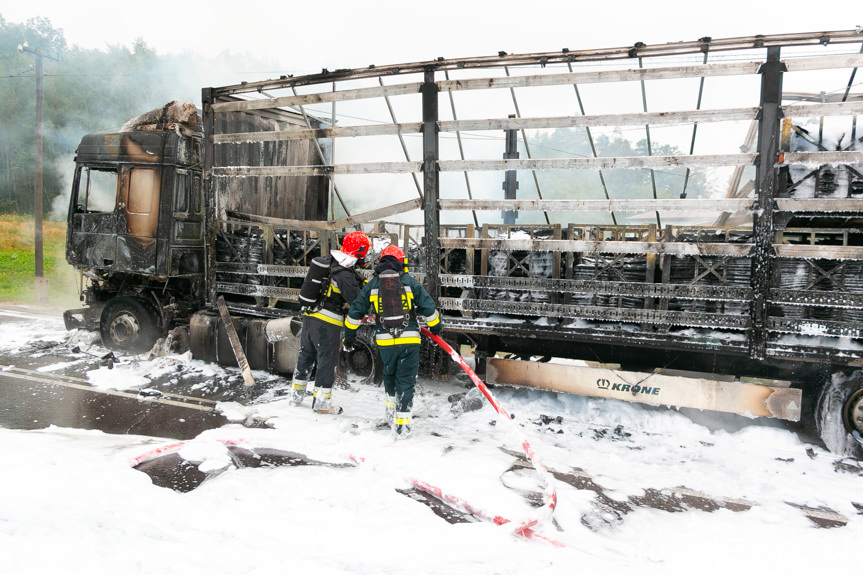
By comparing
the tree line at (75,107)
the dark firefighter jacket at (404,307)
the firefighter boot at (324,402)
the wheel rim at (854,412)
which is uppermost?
the tree line at (75,107)

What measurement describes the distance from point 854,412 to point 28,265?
22995 millimetres

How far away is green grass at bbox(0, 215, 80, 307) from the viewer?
50.9 ft

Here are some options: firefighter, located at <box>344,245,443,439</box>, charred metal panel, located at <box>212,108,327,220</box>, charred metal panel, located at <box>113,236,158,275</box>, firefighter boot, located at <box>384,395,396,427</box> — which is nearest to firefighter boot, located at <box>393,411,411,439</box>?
firefighter, located at <box>344,245,443,439</box>

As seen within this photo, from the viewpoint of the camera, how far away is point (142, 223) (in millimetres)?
7754

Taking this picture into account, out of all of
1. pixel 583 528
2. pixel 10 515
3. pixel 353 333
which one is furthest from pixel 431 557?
pixel 353 333

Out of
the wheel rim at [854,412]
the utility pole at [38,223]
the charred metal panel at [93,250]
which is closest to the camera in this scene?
the wheel rim at [854,412]

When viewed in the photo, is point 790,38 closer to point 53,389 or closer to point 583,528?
point 583,528

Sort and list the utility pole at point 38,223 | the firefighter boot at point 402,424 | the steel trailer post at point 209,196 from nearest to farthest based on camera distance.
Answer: the firefighter boot at point 402,424 < the steel trailer post at point 209,196 < the utility pole at point 38,223

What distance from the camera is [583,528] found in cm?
359

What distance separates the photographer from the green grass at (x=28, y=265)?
1551 cm

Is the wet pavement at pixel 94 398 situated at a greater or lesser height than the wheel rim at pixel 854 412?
lesser

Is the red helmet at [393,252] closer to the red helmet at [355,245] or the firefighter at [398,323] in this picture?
the firefighter at [398,323]

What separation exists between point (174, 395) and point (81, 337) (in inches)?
150

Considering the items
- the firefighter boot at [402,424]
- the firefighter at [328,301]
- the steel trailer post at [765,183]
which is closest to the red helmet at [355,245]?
the firefighter at [328,301]
